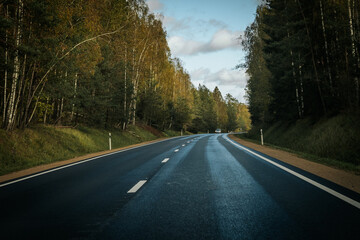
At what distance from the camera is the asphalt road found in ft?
9.25

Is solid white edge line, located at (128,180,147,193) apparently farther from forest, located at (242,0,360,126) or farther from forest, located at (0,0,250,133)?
forest, located at (242,0,360,126)

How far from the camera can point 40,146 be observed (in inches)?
503

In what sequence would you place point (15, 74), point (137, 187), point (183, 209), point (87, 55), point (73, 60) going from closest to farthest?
point (183, 209)
point (137, 187)
point (15, 74)
point (73, 60)
point (87, 55)

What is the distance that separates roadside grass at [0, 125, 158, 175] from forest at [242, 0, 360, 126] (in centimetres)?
1546

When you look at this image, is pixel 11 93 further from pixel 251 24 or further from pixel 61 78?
pixel 251 24

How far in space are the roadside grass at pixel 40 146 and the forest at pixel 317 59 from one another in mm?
15463

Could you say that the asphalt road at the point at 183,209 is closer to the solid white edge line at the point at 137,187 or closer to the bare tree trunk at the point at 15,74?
the solid white edge line at the point at 137,187

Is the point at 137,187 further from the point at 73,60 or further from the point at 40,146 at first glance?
the point at 73,60

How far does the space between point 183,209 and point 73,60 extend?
13.6 metres

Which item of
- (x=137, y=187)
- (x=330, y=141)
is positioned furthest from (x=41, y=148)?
(x=330, y=141)

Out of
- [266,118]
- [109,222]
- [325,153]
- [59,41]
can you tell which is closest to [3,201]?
[109,222]

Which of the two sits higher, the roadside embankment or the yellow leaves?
the yellow leaves

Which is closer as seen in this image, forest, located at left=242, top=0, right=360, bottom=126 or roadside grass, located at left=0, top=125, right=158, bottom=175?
roadside grass, located at left=0, top=125, right=158, bottom=175

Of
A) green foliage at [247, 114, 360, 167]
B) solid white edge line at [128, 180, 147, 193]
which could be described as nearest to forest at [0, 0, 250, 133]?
green foliage at [247, 114, 360, 167]
